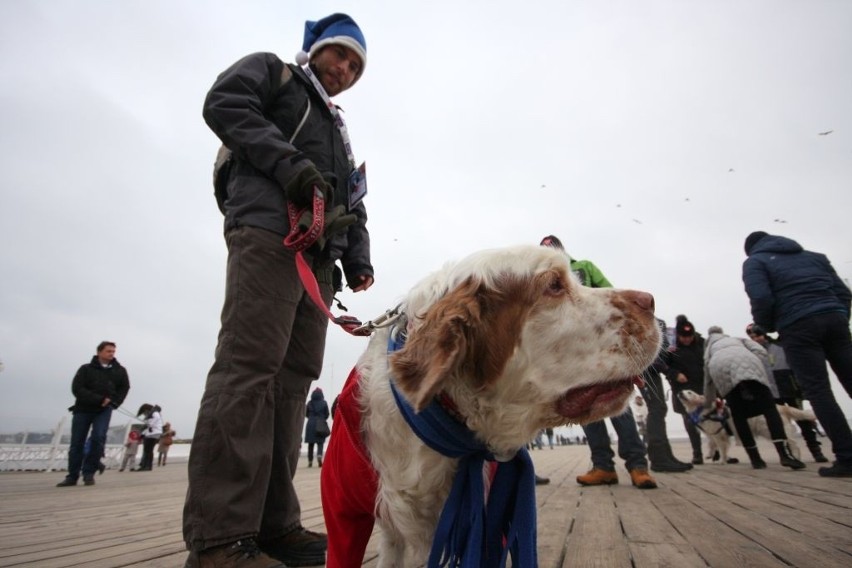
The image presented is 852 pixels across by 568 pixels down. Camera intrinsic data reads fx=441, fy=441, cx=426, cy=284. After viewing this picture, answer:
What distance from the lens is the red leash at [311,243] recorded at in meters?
1.88

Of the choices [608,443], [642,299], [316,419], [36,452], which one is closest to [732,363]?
[608,443]

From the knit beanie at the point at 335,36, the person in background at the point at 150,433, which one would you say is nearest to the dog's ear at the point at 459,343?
the knit beanie at the point at 335,36

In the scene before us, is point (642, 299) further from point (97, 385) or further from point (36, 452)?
point (36, 452)

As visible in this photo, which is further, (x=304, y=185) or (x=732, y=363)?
(x=732, y=363)

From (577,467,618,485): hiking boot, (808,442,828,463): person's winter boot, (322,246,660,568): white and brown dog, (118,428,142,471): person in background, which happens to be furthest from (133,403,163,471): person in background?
(808,442,828,463): person's winter boot

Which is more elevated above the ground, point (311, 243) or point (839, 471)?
point (311, 243)

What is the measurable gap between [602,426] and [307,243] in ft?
13.3

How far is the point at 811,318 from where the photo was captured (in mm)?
4344

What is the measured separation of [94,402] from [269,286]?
7.05 meters

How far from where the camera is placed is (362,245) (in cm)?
282

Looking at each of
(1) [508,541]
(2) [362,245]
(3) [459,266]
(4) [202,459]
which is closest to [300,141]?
(2) [362,245]

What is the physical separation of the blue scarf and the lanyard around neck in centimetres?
173

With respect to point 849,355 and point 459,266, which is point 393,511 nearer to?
Result: point 459,266

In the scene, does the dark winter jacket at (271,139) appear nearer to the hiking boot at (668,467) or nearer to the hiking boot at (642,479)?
the hiking boot at (642,479)
